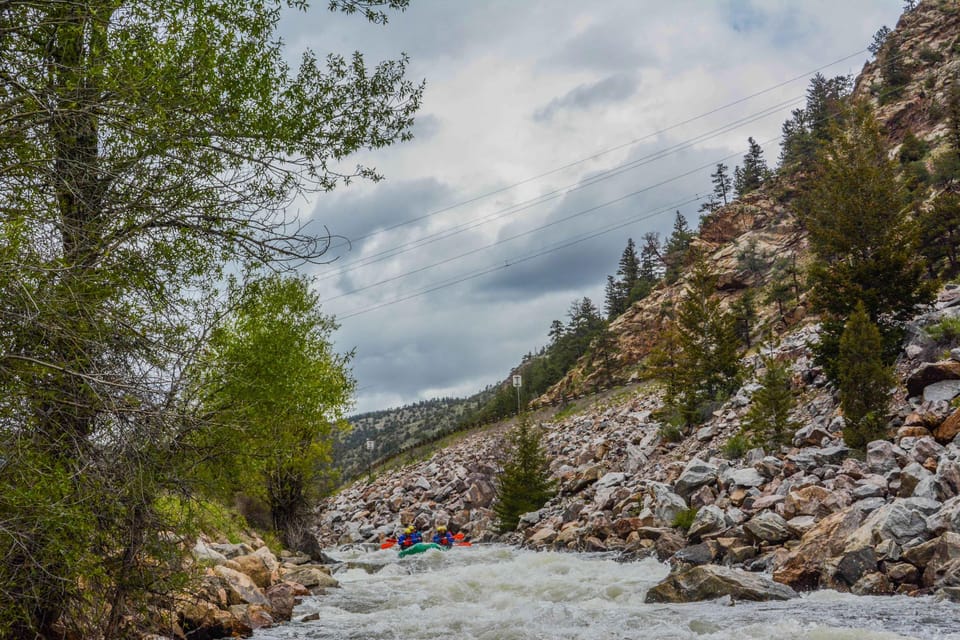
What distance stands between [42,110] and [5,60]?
3.29ft

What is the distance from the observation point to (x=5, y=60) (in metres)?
5.02

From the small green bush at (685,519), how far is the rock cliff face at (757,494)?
0.08 m

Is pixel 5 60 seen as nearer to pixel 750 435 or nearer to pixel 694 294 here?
pixel 750 435

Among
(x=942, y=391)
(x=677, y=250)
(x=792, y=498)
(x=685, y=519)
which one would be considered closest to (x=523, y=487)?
(x=685, y=519)

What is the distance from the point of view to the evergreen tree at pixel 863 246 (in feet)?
66.1

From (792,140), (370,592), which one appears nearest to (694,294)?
(370,592)

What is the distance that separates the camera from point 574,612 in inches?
415

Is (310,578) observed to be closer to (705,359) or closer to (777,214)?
(705,359)

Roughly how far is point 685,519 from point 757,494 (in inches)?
73.9

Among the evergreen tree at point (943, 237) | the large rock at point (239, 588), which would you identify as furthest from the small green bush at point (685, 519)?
the evergreen tree at point (943, 237)

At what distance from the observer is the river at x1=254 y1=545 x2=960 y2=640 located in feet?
26.8

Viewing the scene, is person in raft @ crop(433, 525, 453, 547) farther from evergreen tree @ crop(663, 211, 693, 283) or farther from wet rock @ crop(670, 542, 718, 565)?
evergreen tree @ crop(663, 211, 693, 283)

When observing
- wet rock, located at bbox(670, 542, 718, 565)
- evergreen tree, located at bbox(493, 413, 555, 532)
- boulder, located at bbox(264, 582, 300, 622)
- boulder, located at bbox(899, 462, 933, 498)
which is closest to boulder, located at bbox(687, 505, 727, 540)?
wet rock, located at bbox(670, 542, 718, 565)

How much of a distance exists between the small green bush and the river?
182 cm
